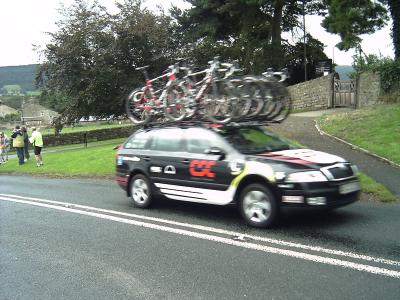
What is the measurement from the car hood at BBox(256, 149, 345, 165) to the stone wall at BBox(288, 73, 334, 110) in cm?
1996

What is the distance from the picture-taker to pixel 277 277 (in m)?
4.89

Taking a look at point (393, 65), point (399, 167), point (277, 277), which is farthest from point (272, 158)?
point (393, 65)

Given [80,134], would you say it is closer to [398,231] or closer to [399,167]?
[399,167]

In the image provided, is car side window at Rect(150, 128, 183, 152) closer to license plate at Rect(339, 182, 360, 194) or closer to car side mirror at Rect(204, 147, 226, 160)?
car side mirror at Rect(204, 147, 226, 160)

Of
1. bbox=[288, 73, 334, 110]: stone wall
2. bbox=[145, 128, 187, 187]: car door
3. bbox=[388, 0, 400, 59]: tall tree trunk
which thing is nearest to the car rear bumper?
bbox=[145, 128, 187, 187]: car door

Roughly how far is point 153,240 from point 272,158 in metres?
2.11

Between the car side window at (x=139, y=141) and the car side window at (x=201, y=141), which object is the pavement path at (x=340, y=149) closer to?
the car side window at (x=201, y=141)

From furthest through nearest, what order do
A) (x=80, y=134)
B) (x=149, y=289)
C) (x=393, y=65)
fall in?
(x=80, y=134) < (x=393, y=65) < (x=149, y=289)

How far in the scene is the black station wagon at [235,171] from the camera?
652cm

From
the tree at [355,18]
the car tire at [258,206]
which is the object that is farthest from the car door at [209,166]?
the tree at [355,18]

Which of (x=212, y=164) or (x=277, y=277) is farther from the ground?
(x=212, y=164)

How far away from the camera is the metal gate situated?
2497 cm

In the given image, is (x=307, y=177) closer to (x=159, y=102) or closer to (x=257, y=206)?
(x=257, y=206)

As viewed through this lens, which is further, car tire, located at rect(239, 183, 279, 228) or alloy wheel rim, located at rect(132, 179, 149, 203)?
alloy wheel rim, located at rect(132, 179, 149, 203)
